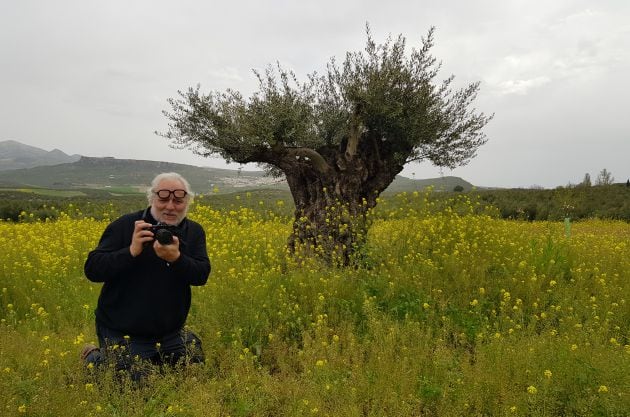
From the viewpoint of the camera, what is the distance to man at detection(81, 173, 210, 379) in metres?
3.99

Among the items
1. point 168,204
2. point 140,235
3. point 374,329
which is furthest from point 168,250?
point 374,329

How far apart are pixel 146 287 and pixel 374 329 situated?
2.67 meters

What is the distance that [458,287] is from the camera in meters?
6.39

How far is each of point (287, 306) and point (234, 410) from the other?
217 cm

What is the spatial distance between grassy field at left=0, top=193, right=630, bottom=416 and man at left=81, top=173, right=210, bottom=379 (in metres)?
0.33

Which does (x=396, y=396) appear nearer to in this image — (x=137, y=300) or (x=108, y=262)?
(x=137, y=300)

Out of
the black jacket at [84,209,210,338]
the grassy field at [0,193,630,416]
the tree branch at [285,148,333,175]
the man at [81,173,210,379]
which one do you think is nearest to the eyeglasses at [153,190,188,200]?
the man at [81,173,210,379]

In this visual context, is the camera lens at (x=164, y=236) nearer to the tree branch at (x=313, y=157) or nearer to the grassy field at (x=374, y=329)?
the grassy field at (x=374, y=329)

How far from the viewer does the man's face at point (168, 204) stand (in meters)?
4.07

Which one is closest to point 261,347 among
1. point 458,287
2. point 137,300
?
point 137,300

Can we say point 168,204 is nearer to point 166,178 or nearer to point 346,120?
point 166,178

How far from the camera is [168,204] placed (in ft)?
13.4

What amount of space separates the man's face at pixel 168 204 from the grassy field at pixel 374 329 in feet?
5.06

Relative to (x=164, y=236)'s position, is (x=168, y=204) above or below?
above
